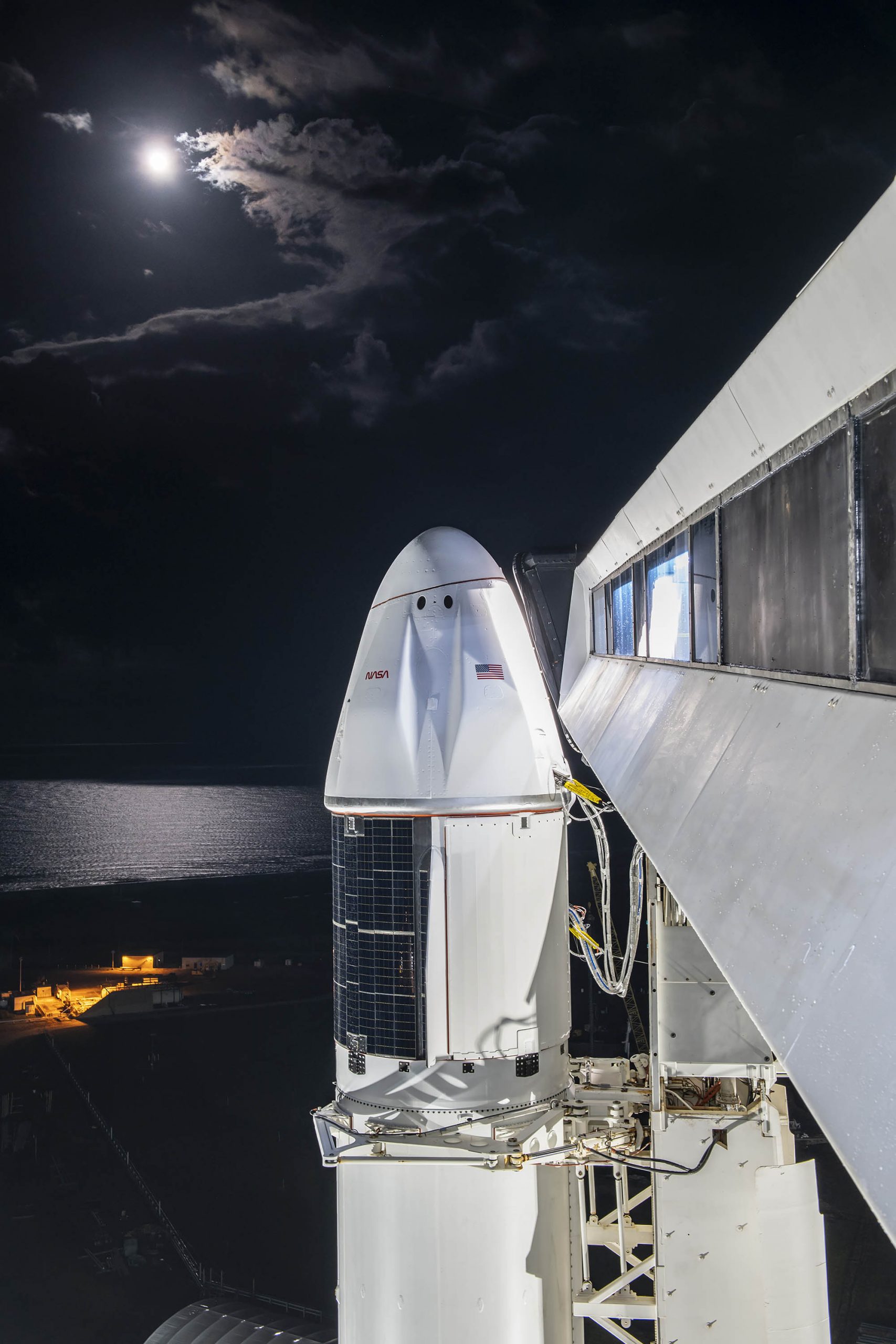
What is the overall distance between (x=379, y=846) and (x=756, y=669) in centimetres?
526

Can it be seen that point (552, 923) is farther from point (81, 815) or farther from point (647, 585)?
point (81, 815)

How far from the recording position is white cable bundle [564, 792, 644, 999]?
8.88m

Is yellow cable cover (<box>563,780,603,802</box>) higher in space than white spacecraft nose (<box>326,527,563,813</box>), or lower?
lower

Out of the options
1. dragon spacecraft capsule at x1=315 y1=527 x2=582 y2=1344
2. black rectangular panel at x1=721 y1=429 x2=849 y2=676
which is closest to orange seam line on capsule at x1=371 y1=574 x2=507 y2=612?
dragon spacecraft capsule at x1=315 y1=527 x2=582 y2=1344

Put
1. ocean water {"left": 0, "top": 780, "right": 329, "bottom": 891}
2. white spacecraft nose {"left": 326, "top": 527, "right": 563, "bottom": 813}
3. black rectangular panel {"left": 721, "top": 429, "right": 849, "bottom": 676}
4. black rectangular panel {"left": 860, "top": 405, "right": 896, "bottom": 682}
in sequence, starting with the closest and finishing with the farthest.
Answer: black rectangular panel {"left": 860, "top": 405, "right": 896, "bottom": 682} → black rectangular panel {"left": 721, "top": 429, "right": 849, "bottom": 676} → white spacecraft nose {"left": 326, "top": 527, "right": 563, "bottom": 813} → ocean water {"left": 0, "top": 780, "right": 329, "bottom": 891}

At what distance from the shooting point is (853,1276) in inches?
790

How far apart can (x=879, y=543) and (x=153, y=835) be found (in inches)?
4334

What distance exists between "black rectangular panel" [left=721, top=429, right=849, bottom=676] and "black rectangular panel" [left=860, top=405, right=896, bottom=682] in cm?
15

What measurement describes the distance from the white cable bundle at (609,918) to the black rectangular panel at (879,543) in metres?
5.83

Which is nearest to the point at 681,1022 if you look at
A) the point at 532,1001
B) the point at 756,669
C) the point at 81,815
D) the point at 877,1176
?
the point at 532,1001

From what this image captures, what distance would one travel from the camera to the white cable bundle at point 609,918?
8883 mm

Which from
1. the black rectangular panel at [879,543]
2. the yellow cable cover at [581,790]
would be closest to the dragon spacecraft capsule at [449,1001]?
the yellow cable cover at [581,790]

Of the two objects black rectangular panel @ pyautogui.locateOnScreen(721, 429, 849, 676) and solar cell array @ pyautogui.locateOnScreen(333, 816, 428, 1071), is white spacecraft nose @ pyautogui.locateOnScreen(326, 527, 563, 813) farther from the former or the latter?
black rectangular panel @ pyautogui.locateOnScreen(721, 429, 849, 676)

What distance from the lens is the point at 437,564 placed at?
384 inches
